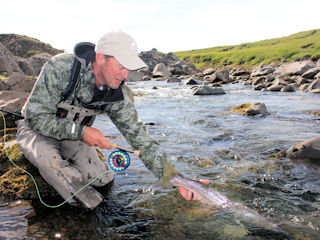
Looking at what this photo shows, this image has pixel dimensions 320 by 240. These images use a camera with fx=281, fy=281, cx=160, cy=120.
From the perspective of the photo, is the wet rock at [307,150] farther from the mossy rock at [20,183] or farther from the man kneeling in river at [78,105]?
the mossy rock at [20,183]

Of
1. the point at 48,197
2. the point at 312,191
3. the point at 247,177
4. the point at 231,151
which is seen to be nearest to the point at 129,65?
the point at 48,197

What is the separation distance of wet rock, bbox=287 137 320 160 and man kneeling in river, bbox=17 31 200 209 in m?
4.08

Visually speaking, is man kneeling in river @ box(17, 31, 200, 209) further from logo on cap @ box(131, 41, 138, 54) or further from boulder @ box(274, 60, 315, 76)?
boulder @ box(274, 60, 315, 76)

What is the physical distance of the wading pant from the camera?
12.5 feet

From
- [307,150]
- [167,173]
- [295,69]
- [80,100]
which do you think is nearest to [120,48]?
[80,100]

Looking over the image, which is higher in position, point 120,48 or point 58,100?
point 120,48

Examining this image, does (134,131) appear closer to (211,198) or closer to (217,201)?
(211,198)

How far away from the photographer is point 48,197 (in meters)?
4.32

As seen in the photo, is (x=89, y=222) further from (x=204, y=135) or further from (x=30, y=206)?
(x=204, y=135)

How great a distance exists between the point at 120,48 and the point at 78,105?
1.24m

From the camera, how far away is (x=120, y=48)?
344 centimetres

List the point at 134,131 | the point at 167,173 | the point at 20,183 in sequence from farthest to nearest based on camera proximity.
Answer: the point at 20,183 → the point at 134,131 → the point at 167,173

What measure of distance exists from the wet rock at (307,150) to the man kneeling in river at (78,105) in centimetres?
408

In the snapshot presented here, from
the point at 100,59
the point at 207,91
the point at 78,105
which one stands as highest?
the point at 100,59
